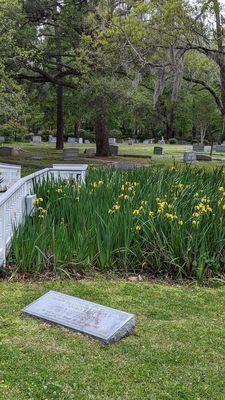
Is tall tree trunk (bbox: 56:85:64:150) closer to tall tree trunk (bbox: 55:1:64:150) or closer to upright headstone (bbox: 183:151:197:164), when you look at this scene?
tall tree trunk (bbox: 55:1:64:150)

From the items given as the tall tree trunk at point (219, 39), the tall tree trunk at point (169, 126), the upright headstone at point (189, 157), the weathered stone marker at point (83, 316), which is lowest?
the weathered stone marker at point (83, 316)

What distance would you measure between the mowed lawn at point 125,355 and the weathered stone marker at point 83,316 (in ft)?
0.21

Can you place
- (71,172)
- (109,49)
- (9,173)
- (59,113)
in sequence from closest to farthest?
(71,172) → (9,173) → (109,49) → (59,113)

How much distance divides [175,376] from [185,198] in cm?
412

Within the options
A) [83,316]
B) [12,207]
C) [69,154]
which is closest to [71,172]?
[12,207]

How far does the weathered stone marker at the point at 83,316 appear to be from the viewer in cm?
358

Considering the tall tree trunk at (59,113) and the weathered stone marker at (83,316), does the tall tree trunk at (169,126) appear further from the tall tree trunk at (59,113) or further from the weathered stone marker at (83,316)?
the weathered stone marker at (83,316)

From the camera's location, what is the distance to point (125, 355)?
3324mm

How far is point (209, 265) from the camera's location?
5.36 m

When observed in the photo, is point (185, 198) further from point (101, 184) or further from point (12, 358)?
point (12, 358)

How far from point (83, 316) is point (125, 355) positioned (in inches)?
25.2

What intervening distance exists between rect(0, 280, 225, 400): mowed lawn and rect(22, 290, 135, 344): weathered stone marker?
2.6 inches

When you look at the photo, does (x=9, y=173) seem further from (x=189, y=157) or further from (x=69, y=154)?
(x=189, y=157)

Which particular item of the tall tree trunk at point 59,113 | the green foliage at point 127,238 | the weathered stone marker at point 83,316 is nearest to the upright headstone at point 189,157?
the tall tree trunk at point 59,113
